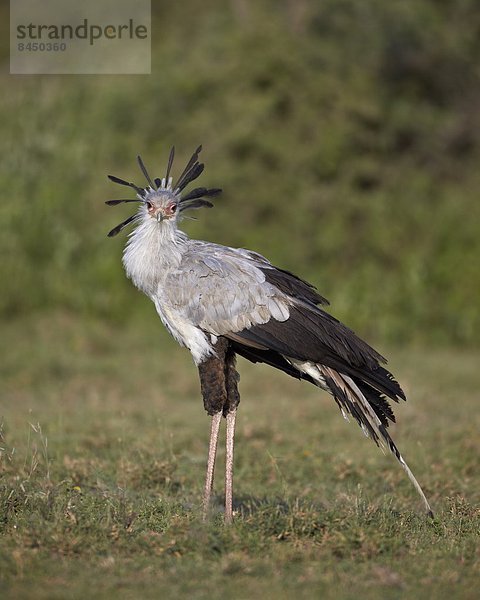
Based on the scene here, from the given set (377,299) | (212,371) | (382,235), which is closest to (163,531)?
(212,371)

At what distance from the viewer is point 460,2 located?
54.4 ft

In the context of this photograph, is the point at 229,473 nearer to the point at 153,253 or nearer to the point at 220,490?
the point at 220,490

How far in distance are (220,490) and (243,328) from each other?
1.36m

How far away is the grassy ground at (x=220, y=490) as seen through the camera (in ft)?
13.4

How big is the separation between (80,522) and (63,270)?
367 inches

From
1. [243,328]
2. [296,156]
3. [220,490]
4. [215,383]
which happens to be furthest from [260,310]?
[296,156]

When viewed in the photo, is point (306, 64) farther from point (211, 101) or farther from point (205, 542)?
point (205, 542)

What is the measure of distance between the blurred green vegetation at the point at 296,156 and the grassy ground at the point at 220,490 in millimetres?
2596

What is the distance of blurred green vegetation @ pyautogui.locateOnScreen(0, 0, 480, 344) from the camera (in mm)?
13555

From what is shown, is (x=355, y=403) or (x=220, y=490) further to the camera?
(x=220, y=490)

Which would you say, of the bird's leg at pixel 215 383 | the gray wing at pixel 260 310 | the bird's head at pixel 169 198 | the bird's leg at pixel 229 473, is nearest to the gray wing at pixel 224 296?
the gray wing at pixel 260 310

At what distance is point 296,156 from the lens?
49.4 feet

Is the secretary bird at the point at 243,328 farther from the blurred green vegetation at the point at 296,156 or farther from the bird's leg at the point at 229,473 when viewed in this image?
the blurred green vegetation at the point at 296,156

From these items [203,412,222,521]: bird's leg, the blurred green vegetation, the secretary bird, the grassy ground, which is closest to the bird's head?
the secretary bird
